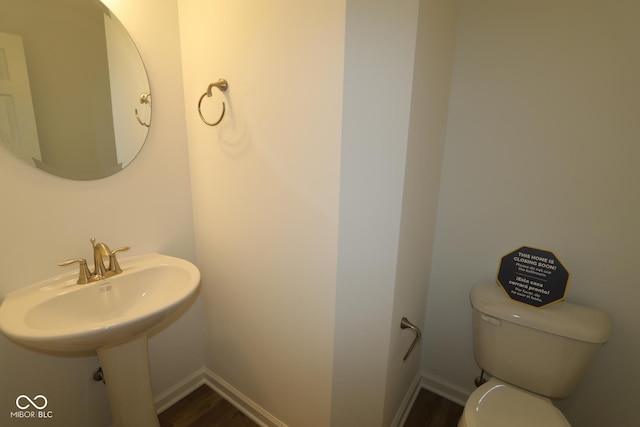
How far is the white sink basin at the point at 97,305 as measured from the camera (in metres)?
0.83

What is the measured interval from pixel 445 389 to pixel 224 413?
122cm

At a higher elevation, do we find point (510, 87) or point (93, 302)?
point (510, 87)

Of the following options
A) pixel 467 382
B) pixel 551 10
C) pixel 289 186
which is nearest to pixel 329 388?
pixel 289 186

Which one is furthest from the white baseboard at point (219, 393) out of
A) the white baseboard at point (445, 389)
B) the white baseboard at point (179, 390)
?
the white baseboard at point (445, 389)

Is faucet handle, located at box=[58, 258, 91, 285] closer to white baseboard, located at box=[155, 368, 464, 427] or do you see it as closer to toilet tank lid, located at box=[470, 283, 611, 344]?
white baseboard, located at box=[155, 368, 464, 427]

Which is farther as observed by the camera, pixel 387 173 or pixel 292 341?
pixel 292 341

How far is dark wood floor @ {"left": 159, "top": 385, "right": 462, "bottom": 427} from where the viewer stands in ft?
4.93

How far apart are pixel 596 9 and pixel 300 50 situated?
1087 millimetres

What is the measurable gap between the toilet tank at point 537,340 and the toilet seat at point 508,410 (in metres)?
0.07

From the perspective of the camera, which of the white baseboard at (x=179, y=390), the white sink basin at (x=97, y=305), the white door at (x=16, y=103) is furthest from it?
the white baseboard at (x=179, y=390)

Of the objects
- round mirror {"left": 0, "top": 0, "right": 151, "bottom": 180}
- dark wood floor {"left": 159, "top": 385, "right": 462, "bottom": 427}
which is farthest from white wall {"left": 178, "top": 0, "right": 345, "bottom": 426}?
round mirror {"left": 0, "top": 0, "right": 151, "bottom": 180}

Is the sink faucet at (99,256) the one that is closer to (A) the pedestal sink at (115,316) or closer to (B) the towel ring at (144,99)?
(A) the pedestal sink at (115,316)

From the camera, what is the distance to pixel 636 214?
110 centimetres

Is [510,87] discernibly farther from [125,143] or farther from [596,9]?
[125,143]
